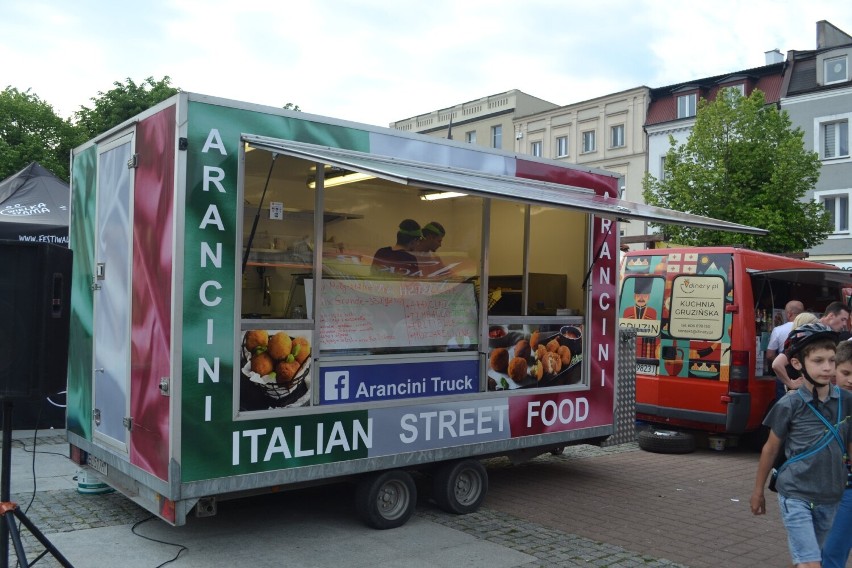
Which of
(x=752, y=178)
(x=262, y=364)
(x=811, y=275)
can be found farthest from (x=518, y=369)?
(x=752, y=178)

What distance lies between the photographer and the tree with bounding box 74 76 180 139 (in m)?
24.6

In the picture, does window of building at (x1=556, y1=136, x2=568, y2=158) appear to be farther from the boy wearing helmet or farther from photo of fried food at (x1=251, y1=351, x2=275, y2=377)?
the boy wearing helmet

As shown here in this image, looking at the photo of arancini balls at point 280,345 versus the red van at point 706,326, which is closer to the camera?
the photo of arancini balls at point 280,345

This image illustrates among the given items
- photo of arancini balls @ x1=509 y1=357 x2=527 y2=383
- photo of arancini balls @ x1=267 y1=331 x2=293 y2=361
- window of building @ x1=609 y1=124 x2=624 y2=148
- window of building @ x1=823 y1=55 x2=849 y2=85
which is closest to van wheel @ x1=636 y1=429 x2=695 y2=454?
photo of arancini balls @ x1=509 y1=357 x2=527 y2=383

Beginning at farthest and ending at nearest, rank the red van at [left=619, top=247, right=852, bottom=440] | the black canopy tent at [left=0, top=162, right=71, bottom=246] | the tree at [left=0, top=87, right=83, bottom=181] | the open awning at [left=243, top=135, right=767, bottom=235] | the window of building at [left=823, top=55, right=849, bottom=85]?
the tree at [left=0, top=87, right=83, bottom=181]
the window of building at [left=823, top=55, right=849, bottom=85]
the black canopy tent at [left=0, top=162, right=71, bottom=246]
the red van at [left=619, top=247, right=852, bottom=440]
the open awning at [left=243, top=135, right=767, bottom=235]

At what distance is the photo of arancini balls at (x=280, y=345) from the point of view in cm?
530

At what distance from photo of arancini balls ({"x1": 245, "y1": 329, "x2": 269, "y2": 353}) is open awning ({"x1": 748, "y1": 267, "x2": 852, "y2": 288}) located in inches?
240

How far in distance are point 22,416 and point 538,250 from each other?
255 inches

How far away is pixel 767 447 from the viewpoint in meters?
3.93

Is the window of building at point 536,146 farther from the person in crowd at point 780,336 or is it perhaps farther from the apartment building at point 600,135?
the person in crowd at point 780,336

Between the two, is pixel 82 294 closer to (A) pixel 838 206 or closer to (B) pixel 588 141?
(A) pixel 838 206

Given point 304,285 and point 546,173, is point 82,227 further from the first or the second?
point 546,173

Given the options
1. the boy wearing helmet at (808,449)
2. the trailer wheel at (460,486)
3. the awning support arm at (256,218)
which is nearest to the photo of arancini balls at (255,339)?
the awning support arm at (256,218)

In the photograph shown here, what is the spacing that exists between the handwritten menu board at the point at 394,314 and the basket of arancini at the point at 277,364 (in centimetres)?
27
